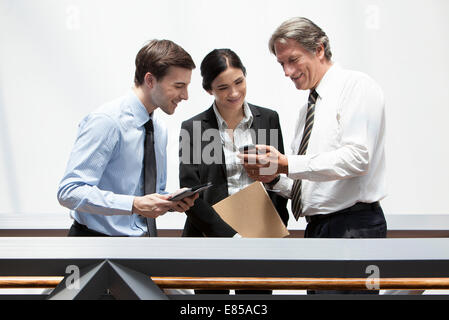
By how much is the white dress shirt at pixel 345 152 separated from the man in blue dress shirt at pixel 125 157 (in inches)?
17.6

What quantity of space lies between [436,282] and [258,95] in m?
2.62

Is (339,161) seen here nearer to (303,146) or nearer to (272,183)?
(303,146)

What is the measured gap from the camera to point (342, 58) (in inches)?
137

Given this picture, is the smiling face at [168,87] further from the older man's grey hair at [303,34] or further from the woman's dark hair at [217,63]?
the older man's grey hair at [303,34]

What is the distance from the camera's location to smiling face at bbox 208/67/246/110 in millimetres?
2008

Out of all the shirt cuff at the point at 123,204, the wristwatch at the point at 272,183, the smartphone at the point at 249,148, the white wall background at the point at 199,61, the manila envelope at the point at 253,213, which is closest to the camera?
the shirt cuff at the point at 123,204

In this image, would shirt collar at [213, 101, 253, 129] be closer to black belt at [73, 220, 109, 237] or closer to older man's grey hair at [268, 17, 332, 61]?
older man's grey hair at [268, 17, 332, 61]

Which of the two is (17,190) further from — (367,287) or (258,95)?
(367,287)

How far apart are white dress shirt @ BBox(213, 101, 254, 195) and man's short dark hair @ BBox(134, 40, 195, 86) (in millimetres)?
309

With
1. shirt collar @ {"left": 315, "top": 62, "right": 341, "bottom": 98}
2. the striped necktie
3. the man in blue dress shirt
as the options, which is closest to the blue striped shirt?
the man in blue dress shirt

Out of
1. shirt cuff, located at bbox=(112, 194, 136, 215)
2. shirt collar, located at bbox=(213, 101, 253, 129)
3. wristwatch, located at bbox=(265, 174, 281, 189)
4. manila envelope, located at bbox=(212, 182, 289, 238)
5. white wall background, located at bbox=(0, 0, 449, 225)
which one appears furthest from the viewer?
white wall background, located at bbox=(0, 0, 449, 225)

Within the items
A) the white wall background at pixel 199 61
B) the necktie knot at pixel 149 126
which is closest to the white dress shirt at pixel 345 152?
the necktie knot at pixel 149 126

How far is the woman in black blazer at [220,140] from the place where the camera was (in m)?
1.94
